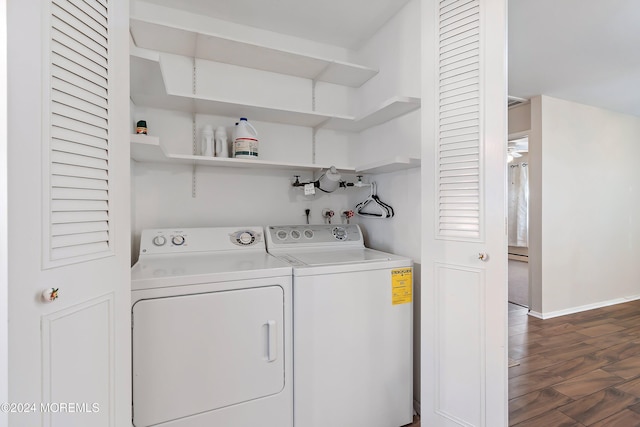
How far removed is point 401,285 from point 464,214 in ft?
1.77

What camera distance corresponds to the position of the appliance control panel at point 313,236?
203 cm

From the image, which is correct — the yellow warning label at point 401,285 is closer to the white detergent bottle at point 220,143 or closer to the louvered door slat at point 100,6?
the white detergent bottle at point 220,143

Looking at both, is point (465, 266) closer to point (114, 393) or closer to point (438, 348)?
point (438, 348)

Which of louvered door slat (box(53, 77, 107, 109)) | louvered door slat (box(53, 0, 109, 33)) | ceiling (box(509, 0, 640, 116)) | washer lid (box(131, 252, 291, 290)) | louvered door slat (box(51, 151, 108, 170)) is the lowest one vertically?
washer lid (box(131, 252, 291, 290))

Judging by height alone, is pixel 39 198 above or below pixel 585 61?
below

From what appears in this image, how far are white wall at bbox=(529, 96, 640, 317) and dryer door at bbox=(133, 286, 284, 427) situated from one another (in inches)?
131

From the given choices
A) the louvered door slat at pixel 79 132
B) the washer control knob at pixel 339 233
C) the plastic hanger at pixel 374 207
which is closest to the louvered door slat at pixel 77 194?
the louvered door slat at pixel 79 132

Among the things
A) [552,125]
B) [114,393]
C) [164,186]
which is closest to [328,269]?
[114,393]

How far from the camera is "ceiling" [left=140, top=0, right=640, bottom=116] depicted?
1886mm

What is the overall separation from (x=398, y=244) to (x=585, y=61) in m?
2.38

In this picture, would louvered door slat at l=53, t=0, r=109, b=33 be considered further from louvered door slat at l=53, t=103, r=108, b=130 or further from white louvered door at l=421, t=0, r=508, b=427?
white louvered door at l=421, t=0, r=508, b=427

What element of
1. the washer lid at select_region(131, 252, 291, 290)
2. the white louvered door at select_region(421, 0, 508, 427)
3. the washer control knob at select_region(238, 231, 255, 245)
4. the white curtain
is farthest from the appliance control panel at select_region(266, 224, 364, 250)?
the white curtain

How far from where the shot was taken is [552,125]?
3.43m

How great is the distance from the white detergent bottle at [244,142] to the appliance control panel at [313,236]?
506 millimetres
